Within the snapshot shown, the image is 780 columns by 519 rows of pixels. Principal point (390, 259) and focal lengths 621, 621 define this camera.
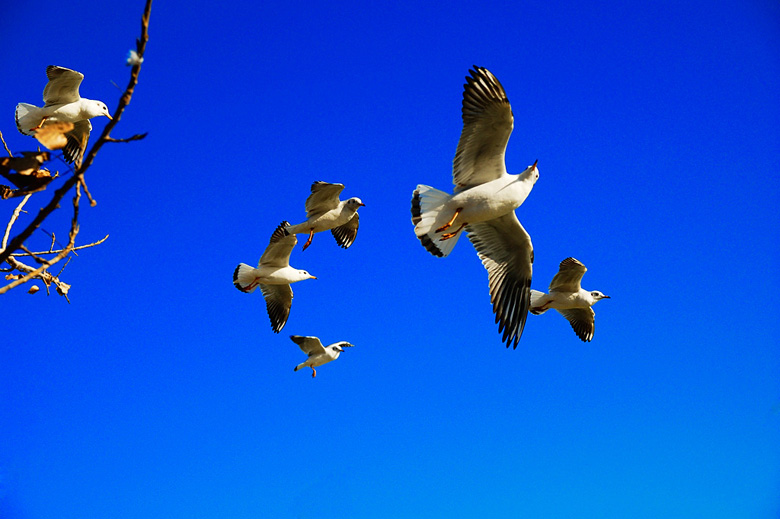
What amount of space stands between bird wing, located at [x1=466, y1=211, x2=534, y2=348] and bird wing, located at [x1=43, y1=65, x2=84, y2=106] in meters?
6.10

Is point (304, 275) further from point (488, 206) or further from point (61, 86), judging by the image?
point (488, 206)

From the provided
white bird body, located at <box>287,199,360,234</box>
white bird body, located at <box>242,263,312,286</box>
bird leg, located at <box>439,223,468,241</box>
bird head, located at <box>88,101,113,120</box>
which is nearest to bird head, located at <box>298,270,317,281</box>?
white bird body, located at <box>242,263,312,286</box>

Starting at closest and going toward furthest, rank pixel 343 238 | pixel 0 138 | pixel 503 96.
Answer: pixel 0 138
pixel 503 96
pixel 343 238

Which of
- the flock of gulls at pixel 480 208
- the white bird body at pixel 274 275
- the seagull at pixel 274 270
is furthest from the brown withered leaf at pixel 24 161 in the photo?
the white bird body at pixel 274 275

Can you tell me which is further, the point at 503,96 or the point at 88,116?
the point at 88,116

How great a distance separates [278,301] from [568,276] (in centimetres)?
566

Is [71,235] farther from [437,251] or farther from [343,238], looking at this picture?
[343,238]

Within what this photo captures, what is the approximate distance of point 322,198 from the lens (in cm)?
951

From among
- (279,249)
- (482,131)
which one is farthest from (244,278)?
(482,131)

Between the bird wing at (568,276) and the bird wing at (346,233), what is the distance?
11.2 feet

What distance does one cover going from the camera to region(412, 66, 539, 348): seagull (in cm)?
649

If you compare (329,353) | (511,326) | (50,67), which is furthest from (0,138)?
(329,353)

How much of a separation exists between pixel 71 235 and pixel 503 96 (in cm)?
516

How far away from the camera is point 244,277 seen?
11.3m
